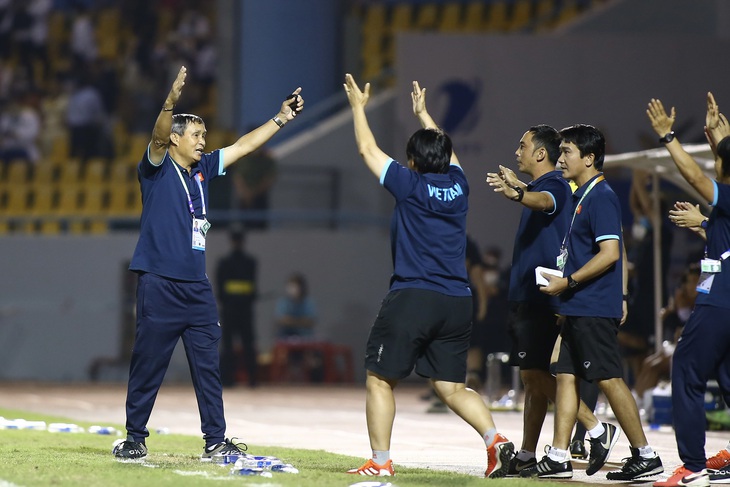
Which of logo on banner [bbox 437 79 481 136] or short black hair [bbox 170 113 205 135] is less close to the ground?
logo on banner [bbox 437 79 481 136]

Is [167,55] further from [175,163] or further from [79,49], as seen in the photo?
[175,163]

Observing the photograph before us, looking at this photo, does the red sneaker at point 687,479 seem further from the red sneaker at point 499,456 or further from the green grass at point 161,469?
the red sneaker at point 499,456

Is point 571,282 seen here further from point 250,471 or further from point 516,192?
point 250,471

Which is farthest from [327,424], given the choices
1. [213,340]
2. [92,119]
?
[92,119]

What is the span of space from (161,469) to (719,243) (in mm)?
3383

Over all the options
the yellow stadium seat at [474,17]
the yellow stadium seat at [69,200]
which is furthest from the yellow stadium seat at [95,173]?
the yellow stadium seat at [474,17]

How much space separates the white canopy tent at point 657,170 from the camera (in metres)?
12.3

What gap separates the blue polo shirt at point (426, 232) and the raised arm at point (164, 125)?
4.49ft

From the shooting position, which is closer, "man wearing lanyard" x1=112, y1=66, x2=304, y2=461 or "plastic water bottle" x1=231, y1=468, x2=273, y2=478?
"plastic water bottle" x1=231, y1=468, x2=273, y2=478

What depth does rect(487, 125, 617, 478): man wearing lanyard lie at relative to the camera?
311 inches

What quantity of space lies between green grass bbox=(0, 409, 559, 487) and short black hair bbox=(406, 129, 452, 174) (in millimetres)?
1757

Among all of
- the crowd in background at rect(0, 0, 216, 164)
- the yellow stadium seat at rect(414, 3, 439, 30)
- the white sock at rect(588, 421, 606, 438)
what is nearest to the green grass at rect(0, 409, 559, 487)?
the white sock at rect(588, 421, 606, 438)

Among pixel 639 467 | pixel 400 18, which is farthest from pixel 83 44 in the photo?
pixel 639 467

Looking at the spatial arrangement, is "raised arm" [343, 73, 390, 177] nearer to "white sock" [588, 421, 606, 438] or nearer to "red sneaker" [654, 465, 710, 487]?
"white sock" [588, 421, 606, 438]
